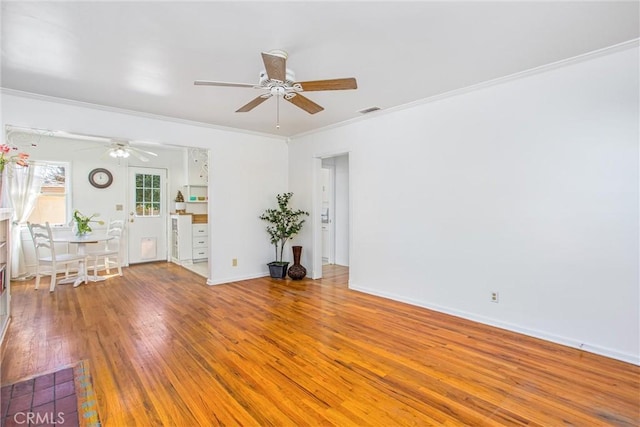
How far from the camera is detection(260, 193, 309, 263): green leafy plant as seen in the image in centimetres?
543

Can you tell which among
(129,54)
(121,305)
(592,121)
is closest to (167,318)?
(121,305)

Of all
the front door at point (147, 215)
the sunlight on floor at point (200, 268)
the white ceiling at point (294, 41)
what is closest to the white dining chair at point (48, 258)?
the front door at point (147, 215)

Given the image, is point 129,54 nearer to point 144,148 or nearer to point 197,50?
point 197,50

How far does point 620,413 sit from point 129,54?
4.29 m

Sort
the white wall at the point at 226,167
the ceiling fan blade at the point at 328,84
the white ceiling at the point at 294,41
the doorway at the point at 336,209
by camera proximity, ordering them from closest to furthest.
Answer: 1. the white ceiling at the point at 294,41
2. the ceiling fan blade at the point at 328,84
3. the white wall at the point at 226,167
4. the doorway at the point at 336,209

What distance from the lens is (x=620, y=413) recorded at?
1904mm

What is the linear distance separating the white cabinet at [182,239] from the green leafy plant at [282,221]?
7.20ft

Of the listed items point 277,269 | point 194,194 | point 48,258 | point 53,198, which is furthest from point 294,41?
point 53,198

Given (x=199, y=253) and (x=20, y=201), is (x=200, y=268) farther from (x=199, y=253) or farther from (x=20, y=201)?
(x=20, y=201)

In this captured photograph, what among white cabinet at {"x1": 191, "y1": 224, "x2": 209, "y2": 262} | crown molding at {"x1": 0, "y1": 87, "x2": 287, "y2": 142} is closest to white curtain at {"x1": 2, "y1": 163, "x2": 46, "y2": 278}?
crown molding at {"x1": 0, "y1": 87, "x2": 287, "y2": 142}

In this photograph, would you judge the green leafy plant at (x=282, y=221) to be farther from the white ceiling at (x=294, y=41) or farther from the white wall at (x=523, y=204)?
the white ceiling at (x=294, y=41)

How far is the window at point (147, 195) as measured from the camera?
21.6 feet

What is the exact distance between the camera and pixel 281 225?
5.44m

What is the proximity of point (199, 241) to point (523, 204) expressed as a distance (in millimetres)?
6072
